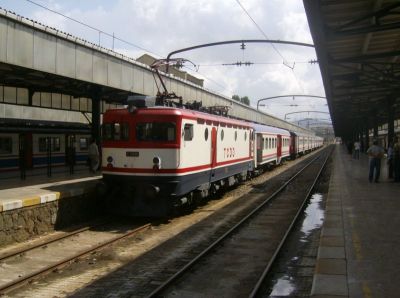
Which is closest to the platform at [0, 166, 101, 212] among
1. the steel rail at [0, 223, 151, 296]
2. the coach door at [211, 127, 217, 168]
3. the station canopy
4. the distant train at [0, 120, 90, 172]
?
the steel rail at [0, 223, 151, 296]

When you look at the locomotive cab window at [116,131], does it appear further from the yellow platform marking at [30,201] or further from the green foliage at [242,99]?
the green foliage at [242,99]

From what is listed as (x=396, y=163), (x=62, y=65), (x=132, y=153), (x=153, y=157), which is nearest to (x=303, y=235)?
(x=153, y=157)

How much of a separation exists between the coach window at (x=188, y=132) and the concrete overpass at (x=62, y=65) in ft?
15.2

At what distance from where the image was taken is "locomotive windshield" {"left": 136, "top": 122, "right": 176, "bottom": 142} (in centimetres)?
1288

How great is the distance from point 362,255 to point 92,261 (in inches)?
182

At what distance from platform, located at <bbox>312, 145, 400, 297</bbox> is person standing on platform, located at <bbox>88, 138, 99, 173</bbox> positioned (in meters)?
8.63

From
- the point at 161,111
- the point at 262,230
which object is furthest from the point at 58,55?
the point at 262,230

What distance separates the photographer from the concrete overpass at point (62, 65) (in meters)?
13.5

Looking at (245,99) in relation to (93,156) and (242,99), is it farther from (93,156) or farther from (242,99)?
(93,156)

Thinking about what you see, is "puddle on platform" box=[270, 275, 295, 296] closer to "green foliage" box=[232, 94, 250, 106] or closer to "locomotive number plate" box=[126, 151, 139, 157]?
"locomotive number plate" box=[126, 151, 139, 157]

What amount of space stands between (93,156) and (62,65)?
4866mm

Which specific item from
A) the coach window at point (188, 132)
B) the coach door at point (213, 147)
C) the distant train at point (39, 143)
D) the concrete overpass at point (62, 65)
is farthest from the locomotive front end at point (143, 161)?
the distant train at point (39, 143)

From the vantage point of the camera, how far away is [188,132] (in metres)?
13.5

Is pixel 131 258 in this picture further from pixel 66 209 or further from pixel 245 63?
pixel 245 63
